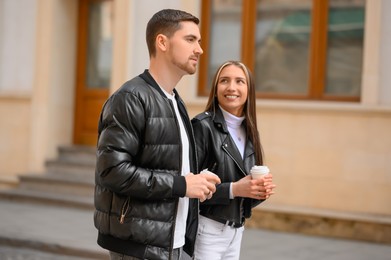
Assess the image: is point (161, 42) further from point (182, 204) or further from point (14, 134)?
point (14, 134)

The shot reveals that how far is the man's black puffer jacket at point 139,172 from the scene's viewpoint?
8.48 ft

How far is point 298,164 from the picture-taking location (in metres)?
8.59

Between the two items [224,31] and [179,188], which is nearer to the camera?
[179,188]

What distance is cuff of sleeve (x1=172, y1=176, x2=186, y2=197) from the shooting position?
2.62 m

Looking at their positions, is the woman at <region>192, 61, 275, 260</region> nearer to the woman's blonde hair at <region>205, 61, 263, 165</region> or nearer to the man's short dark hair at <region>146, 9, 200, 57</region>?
the woman's blonde hair at <region>205, 61, 263, 165</region>

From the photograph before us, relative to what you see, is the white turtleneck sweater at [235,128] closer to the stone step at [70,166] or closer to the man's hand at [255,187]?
the man's hand at [255,187]

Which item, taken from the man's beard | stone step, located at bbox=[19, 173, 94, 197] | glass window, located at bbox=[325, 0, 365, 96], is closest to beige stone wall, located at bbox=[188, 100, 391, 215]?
glass window, located at bbox=[325, 0, 365, 96]

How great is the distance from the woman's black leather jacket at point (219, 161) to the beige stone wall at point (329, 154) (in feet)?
16.8

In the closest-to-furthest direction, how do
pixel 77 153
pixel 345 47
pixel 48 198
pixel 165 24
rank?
1. pixel 165 24
2. pixel 345 47
3. pixel 48 198
4. pixel 77 153

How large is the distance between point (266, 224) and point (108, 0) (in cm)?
509

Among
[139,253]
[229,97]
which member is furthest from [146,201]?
[229,97]

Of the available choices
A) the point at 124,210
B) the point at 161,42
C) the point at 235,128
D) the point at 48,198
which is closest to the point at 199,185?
the point at 124,210

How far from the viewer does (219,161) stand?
3340 mm

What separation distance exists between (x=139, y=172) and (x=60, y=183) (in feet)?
26.0
